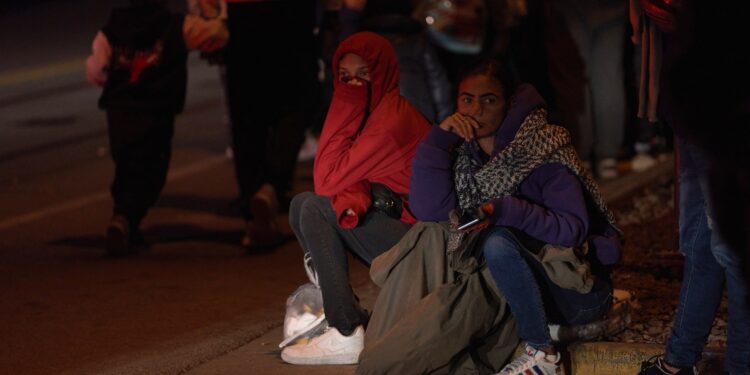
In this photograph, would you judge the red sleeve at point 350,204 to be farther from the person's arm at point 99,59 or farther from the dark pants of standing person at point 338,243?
the person's arm at point 99,59

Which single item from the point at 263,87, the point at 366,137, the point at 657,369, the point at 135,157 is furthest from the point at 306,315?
the point at 263,87

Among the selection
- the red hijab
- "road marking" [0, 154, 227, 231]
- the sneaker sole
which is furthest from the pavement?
"road marking" [0, 154, 227, 231]

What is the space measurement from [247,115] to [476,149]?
3692mm

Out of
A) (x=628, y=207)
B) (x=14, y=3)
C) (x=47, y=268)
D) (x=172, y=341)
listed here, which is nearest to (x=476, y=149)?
(x=172, y=341)

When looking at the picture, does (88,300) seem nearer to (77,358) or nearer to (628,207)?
(77,358)

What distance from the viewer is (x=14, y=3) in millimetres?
22266

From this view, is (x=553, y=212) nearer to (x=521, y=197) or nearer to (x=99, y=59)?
(x=521, y=197)

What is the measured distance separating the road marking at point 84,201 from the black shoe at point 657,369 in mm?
5134

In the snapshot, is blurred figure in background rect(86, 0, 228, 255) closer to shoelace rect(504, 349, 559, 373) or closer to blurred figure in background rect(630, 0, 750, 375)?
shoelace rect(504, 349, 559, 373)

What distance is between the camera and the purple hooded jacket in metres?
5.32

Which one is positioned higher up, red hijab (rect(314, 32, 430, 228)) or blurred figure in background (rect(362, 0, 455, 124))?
red hijab (rect(314, 32, 430, 228))

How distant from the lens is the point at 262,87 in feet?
29.7

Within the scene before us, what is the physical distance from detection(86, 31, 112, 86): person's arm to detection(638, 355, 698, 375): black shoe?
13.7ft

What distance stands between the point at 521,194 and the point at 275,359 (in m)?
A: 1.23
